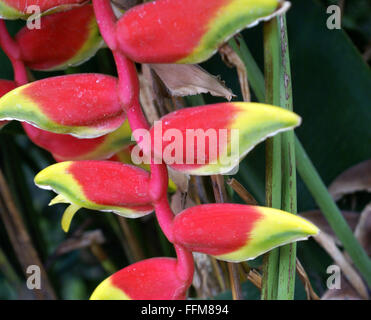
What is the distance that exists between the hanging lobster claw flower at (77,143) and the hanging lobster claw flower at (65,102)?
2.9 inches

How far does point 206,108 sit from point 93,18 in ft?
0.44

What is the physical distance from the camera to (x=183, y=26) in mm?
257

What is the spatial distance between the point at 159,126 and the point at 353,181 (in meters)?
0.33

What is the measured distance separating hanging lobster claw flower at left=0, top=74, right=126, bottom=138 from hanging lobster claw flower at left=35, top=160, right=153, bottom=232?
0.03 m

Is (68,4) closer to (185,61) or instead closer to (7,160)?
(185,61)

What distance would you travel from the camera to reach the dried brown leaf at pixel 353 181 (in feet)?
1.74

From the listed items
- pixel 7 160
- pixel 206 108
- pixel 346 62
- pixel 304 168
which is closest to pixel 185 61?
pixel 206 108

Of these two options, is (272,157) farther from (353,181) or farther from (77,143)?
(353,181)
